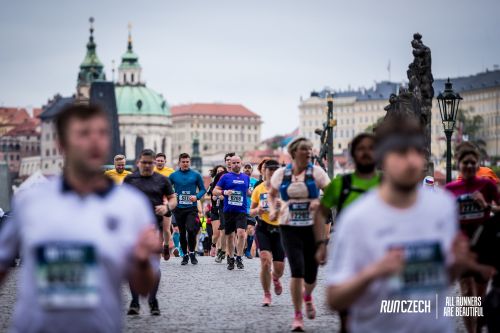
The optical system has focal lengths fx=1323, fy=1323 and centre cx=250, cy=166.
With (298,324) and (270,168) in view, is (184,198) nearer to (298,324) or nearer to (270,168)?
(270,168)

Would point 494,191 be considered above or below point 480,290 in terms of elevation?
above

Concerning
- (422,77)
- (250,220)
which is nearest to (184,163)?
(250,220)

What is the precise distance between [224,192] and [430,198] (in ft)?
50.6

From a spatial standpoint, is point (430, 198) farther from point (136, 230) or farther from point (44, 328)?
point (44, 328)

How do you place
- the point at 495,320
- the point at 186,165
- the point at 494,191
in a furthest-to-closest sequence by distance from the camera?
1. the point at 186,165
2. the point at 494,191
3. the point at 495,320

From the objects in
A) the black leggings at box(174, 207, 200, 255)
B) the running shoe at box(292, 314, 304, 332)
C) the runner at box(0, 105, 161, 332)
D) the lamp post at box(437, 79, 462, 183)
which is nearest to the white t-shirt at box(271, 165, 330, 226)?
the running shoe at box(292, 314, 304, 332)

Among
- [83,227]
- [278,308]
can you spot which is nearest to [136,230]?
[83,227]

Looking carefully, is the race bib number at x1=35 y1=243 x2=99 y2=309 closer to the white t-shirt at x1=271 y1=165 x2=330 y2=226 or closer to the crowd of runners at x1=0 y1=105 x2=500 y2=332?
the crowd of runners at x1=0 y1=105 x2=500 y2=332

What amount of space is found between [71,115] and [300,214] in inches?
249

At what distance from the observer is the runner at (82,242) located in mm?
5680

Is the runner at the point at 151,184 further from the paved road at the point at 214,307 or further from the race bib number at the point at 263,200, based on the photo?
the race bib number at the point at 263,200

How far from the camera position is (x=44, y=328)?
5.81m

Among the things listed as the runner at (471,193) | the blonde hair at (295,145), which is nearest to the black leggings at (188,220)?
the blonde hair at (295,145)

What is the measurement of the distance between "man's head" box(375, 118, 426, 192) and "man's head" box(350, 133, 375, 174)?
3.45 meters
